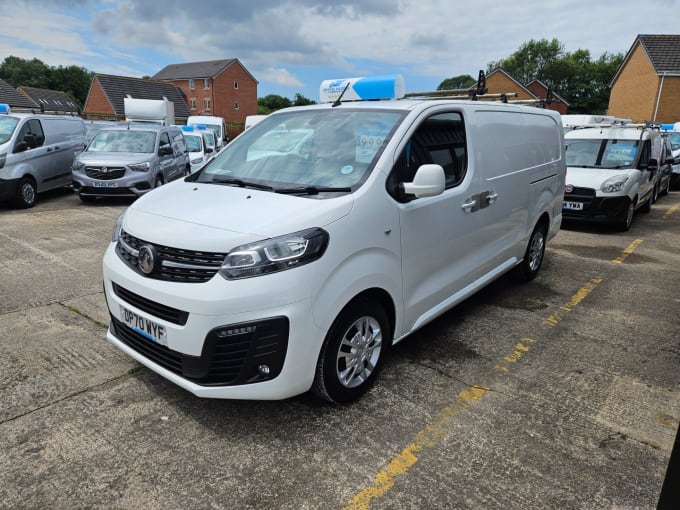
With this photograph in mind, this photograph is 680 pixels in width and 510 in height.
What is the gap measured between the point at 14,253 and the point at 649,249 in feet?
30.9

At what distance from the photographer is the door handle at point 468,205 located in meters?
3.70

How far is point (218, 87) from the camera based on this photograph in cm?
6172

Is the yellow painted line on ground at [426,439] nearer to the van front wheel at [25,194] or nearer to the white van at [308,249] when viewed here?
the white van at [308,249]

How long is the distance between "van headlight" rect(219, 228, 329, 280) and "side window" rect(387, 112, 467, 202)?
80cm

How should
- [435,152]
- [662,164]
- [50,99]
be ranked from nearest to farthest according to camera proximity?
[435,152] → [662,164] → [50,99]

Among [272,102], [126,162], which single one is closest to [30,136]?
[126,162]

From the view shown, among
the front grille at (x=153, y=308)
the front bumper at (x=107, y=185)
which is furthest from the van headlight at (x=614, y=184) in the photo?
the front bumper at (x=107, y=185)

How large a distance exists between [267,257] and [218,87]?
6507 cm

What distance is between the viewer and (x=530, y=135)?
197 inches

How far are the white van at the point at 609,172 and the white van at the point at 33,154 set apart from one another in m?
10.9

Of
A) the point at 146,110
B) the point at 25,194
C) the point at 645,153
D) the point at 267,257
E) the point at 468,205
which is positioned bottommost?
the point at 25,194

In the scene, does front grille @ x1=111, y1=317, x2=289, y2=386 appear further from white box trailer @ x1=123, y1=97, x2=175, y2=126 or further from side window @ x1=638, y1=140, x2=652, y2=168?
white box trailer @ x1=123, y1=97, x2=175, y2=126

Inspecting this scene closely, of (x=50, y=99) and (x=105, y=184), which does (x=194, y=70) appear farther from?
(x=105, y=184)

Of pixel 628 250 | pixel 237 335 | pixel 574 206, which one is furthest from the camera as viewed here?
pixel 574 206
